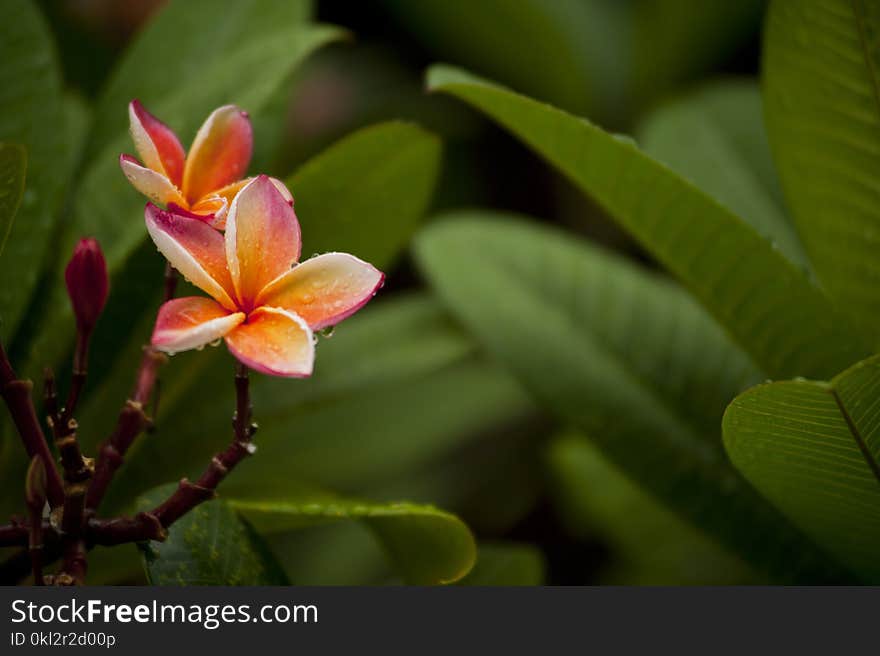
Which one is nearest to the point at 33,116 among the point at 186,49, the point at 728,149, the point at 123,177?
the point at 123,177

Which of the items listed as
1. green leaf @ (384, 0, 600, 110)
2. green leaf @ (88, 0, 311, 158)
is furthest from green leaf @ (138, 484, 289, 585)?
green leaf @ (384, 0, 600, 110)

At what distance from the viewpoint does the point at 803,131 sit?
751 mm

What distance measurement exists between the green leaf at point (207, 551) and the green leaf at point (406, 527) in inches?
0.8

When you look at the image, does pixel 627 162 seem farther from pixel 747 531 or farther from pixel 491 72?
pixel 491 72

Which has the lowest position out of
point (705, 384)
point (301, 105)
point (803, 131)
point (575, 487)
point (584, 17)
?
point (575, 487)

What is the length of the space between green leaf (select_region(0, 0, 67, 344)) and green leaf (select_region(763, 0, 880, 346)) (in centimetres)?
64

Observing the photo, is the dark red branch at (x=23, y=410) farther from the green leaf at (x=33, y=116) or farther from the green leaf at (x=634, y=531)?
the green leaf at (x=634, y=531)

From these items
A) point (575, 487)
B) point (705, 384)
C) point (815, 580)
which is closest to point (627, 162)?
point (705, 384)

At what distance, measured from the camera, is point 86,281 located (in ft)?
1.88

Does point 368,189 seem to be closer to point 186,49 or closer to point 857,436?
point 186,49

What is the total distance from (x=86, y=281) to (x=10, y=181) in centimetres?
10

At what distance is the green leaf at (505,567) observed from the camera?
0.96 meters

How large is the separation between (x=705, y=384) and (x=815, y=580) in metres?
0.22

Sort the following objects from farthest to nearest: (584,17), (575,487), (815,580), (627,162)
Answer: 1. (584,17)
2. (575,487)
3. (815,580)
4. (627,162)
